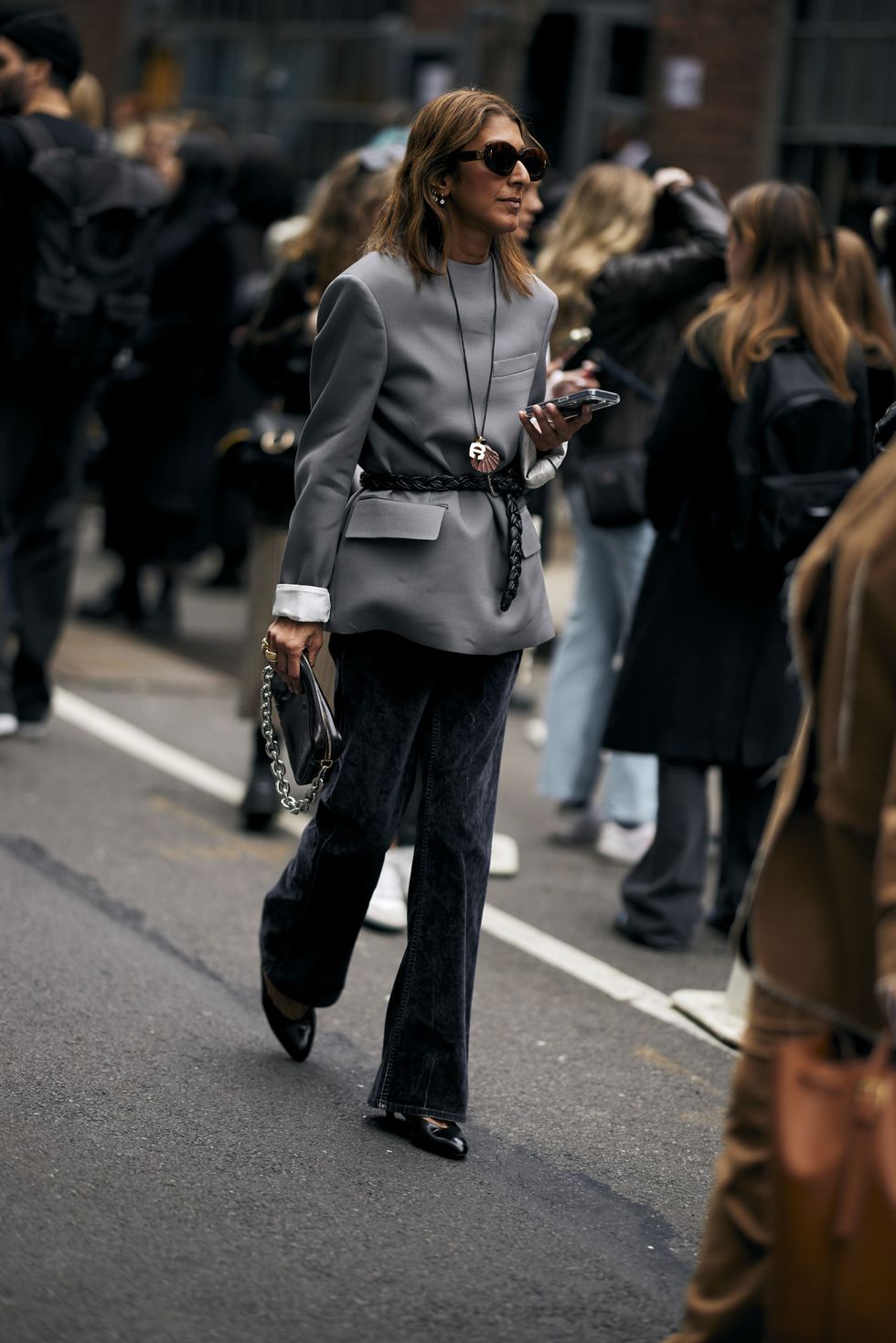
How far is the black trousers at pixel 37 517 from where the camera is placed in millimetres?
7168

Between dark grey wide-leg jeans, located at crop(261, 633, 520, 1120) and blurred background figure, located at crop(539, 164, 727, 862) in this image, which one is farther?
blurred background figure, located at crop(539, 164, 727, 862)

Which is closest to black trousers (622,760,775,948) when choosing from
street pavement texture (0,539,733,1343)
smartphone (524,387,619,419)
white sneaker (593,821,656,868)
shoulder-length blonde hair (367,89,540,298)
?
street pavement texture (0,539,733,1343)

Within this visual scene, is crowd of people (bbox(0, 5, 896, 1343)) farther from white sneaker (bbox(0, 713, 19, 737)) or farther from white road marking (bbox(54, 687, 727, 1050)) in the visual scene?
white road marking (bbox(54, 687, 727, 1050))

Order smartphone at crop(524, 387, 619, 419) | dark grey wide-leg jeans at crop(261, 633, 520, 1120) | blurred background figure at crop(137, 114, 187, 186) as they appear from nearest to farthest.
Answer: smartphone at crop(524, 387, 619, 419) → dark grey wide-leg jeans at crop(261, 633, 520, 1120) → blurred background figure at crop(137, 114, 187, 186)

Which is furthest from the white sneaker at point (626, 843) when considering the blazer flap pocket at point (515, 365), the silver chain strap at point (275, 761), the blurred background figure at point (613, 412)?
the blazer flap pocket at point (515, 365)

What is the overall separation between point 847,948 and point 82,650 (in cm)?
705

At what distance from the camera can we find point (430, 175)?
3.95m

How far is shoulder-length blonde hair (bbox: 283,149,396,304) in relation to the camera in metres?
5.83

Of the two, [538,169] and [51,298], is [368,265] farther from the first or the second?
[51,298]

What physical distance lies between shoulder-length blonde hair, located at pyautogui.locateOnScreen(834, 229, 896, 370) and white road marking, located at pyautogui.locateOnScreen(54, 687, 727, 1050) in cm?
202

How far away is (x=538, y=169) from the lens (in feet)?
13.1

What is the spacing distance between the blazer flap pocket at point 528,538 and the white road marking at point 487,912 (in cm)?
155

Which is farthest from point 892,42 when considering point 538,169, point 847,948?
point 847,948

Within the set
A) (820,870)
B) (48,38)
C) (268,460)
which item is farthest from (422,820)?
(48,38)
